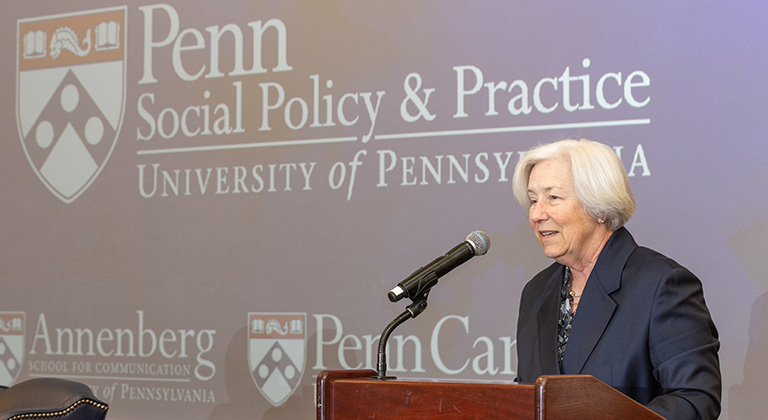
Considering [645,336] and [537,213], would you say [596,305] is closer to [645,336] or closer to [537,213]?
[645,336]

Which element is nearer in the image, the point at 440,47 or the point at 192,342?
the point at 440,47

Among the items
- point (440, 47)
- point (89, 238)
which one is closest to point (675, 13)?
point (440, 47)

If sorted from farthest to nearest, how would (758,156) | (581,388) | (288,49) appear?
(288,49)
(758,156)
(581,388)

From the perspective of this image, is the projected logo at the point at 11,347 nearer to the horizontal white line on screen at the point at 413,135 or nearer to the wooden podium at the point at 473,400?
the horizontal white line on screen at the point at 413,135

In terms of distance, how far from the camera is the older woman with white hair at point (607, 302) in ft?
7.61

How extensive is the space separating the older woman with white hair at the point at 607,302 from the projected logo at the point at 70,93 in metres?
2.43

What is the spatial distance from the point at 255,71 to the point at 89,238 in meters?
1.16

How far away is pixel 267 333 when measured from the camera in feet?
13.3

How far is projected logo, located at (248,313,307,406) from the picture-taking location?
13.1 ft

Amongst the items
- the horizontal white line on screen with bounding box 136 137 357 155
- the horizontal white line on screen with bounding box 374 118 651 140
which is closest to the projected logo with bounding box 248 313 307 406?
the horizontal white line on screen with bounding box 136 137 357 155

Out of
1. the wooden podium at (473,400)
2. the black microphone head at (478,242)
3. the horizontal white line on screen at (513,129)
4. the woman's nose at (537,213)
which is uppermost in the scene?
the horizontal white line on screen at (513,129)

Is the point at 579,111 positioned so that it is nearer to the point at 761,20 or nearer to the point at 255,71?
the point at 761,20

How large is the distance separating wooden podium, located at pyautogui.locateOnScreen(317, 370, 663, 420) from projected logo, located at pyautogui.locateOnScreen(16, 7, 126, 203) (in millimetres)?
2686

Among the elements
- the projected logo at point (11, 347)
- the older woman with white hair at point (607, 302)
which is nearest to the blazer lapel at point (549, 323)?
the older woman with white hair at point (607, 302)
